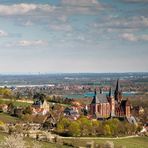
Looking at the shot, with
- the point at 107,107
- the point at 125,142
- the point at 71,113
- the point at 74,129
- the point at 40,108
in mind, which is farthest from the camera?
the point at 107,107

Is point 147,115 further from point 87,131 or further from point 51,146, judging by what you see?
point 51,146

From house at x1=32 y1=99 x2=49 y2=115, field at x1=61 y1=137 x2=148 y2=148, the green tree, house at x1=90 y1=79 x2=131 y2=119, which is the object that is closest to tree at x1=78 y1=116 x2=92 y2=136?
the green tree

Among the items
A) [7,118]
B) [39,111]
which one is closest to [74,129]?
[7,118]

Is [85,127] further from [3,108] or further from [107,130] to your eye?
[3,108]

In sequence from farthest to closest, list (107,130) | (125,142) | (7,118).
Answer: (7,118) → (107,130) → (125,142)

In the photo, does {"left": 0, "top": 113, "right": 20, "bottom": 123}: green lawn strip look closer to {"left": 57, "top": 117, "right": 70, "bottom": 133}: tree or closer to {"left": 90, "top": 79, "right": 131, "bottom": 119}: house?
{"left": 57, "top": 117, "right": 70, "bottom": 133}: tree

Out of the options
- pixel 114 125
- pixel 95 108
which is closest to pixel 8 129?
pixel 114 125

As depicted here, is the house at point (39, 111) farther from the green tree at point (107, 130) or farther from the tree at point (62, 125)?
the green tree at point (107, 130)

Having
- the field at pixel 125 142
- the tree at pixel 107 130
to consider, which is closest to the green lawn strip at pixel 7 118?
the tree at pixel 107 130
